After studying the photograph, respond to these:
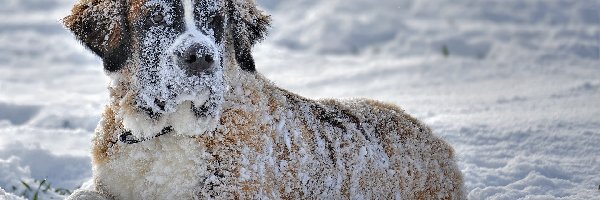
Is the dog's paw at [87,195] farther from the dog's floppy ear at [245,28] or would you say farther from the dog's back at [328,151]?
the dog's floppy ear at [245,28]

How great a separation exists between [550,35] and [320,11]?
11.8ft

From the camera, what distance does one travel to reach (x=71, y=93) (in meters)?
9.40

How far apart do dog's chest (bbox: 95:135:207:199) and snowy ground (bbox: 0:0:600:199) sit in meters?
1.73

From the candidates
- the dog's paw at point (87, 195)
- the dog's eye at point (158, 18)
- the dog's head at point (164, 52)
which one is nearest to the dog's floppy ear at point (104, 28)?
the dog's head at point (164, 52)

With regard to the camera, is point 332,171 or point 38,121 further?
point 38,121

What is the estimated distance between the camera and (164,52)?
4.02 meters

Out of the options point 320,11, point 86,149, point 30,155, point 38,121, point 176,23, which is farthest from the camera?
point 320,11

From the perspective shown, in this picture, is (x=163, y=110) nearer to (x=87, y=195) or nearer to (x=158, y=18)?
(x=158, y=18)

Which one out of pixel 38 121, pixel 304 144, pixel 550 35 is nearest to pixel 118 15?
pixel 304 144

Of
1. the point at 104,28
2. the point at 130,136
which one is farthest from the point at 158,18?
the point at 130,136

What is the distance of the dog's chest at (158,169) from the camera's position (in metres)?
4.21

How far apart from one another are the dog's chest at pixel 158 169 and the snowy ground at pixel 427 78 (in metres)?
1.73

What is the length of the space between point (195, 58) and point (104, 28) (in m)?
0.55

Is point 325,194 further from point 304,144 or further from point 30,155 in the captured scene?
point 30,155
